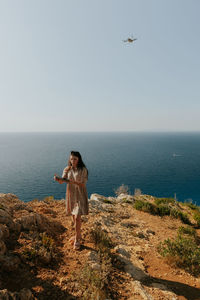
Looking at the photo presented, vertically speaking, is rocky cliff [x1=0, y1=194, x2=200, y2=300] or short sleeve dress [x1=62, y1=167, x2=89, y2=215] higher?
short sleeve dress [x1=62, y1=167, x2=89, y2=215]

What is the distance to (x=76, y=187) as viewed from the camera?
562 cm

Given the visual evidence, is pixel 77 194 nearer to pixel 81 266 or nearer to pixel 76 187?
pixel 76 187

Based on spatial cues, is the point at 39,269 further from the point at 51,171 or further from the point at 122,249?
the point at 51,171

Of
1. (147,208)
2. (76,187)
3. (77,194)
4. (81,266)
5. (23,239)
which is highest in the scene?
(76,187)

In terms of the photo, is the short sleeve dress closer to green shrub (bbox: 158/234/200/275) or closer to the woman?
the woman

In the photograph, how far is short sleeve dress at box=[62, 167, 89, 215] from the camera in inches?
214

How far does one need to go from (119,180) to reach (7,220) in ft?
260

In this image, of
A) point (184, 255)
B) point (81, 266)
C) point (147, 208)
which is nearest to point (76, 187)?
point (81, 266)

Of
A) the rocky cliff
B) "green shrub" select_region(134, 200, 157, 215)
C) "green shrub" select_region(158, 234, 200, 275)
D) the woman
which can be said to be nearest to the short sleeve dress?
the woman

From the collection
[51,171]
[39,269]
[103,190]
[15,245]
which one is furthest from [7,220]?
[51,171]

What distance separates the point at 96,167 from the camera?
10638cm

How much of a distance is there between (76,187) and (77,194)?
237 millimetres

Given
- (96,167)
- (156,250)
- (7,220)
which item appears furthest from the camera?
(96,167)

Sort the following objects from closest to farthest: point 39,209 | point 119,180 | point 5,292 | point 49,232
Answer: point 5,292, point 49,232, point 39,209, point 119,180
